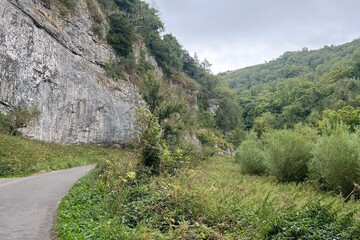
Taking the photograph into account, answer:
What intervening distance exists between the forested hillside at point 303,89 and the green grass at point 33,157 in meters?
38.3

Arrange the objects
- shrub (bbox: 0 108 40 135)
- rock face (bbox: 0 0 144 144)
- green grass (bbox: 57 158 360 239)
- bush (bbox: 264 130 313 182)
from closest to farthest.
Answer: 1. green grass (bbox: 57 158 360 239)
2. bush (bbox: 264 130 313 182)
3. shrub (bbox: 0 108 40 135)
4. rock face (bbox: 0 0 144 144)

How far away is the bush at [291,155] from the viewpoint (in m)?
26.5

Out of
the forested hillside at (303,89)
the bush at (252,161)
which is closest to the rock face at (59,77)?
the bush at (252,161)

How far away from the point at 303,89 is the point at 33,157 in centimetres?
8354

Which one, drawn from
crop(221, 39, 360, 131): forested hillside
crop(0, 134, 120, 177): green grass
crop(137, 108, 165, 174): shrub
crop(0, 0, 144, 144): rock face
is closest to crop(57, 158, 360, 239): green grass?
crop(137, 108, 165, 174): shrub

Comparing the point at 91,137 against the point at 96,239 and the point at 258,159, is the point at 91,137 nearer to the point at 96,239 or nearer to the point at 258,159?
the point at 258,159

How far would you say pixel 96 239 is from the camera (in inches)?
274

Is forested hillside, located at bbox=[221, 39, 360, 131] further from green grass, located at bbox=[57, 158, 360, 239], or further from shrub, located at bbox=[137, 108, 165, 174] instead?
green grass, located at bbox=[57, 158, 360, 239]

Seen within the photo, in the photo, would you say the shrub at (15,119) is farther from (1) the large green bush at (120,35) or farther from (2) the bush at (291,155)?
(1) the large green bush at (120,35)

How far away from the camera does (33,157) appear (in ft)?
81.2

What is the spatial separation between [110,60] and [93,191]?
3741 centimetres

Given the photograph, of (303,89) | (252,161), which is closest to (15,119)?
(252,161)

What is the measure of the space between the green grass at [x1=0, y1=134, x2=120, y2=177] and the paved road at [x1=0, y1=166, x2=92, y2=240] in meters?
3.49

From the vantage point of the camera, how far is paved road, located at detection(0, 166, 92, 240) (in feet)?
26.8
